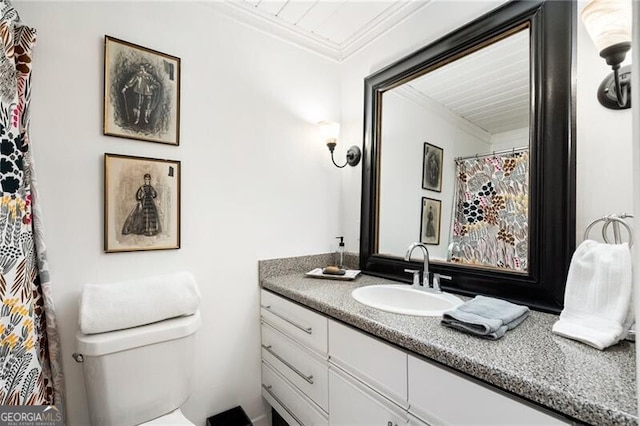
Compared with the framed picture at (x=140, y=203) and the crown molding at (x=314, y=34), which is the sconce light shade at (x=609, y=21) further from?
the framed picture at (x=140, y=203)

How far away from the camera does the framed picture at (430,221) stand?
153cm

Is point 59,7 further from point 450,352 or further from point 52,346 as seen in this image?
point 450,352

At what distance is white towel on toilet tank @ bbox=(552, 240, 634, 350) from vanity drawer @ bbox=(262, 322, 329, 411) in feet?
2.93

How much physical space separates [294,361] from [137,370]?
67 cm

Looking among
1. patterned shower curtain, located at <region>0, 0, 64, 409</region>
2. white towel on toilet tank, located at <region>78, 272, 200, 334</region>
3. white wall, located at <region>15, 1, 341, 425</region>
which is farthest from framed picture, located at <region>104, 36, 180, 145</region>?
white towel on toilet tank, located at <region>78, 272, 200, 334</region>

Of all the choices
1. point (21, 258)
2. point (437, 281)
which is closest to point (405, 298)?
point (437, 281)

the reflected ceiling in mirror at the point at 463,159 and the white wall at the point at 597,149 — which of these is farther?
the reflected ceiling in mirror at the point at 463,159

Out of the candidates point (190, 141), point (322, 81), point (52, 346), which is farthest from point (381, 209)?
point (52, 346)

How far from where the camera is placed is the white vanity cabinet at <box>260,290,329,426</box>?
4.27 feet

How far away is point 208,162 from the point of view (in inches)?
61.6

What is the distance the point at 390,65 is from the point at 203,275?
5.19 feet

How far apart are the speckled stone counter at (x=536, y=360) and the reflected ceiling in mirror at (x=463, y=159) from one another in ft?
1.32

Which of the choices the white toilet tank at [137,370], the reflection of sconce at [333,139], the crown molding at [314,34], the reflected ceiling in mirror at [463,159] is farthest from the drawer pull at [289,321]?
the crown molding at [314,34]

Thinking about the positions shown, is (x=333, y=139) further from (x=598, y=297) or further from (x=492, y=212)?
(x=598, y=297)
